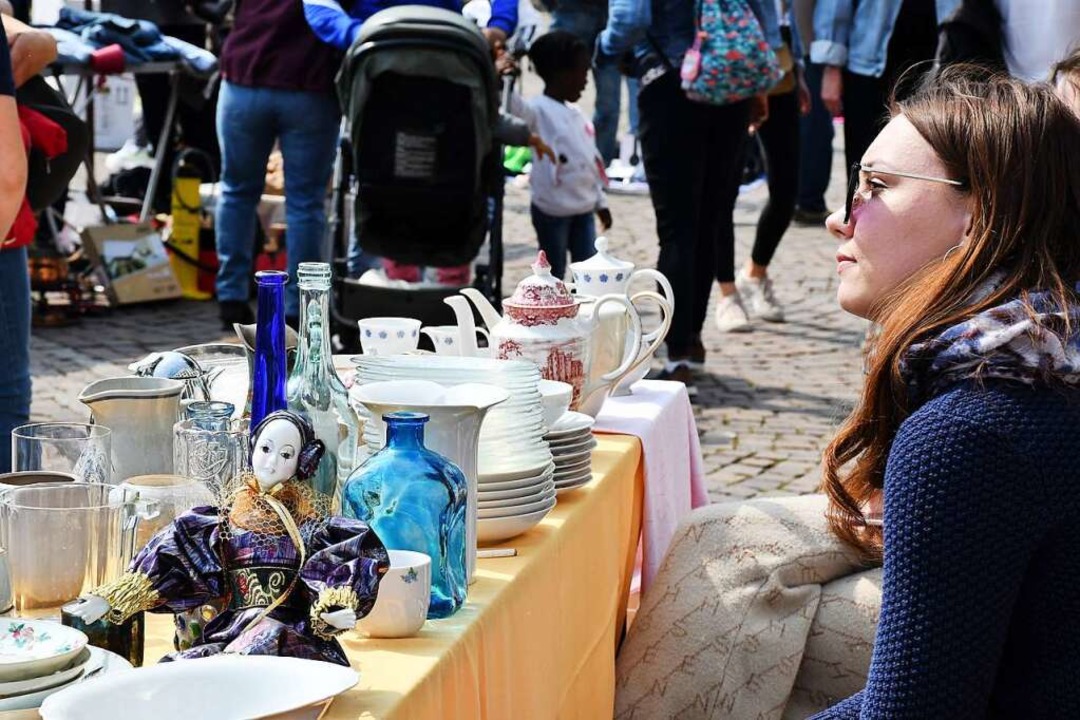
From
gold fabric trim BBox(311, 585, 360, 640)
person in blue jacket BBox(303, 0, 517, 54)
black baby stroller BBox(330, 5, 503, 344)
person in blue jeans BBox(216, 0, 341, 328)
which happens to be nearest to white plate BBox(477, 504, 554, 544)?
gold fabric trim BBox(311, 585, 360, 640)

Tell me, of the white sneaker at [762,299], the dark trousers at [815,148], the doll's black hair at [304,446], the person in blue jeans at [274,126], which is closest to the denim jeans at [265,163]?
the person in blue jeans at [274,126]

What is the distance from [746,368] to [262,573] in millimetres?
5229

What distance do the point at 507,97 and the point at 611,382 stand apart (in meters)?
4.08

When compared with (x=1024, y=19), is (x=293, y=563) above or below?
below

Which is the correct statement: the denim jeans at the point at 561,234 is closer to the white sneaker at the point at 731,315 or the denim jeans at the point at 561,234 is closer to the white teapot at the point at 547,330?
the white sneaker at the point at 731,315

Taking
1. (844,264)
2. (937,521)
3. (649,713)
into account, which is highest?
(844,264)

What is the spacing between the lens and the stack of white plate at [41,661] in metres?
1.33

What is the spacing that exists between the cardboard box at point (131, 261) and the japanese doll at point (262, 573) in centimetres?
605

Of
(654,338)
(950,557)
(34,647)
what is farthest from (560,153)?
(34,647)

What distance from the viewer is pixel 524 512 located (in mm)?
2059

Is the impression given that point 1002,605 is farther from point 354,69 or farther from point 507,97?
point 507,97

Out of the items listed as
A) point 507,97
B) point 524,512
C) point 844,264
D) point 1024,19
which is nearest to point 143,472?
point 524,512

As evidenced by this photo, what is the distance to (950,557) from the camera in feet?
5.25

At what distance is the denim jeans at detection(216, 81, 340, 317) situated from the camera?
241 inches
